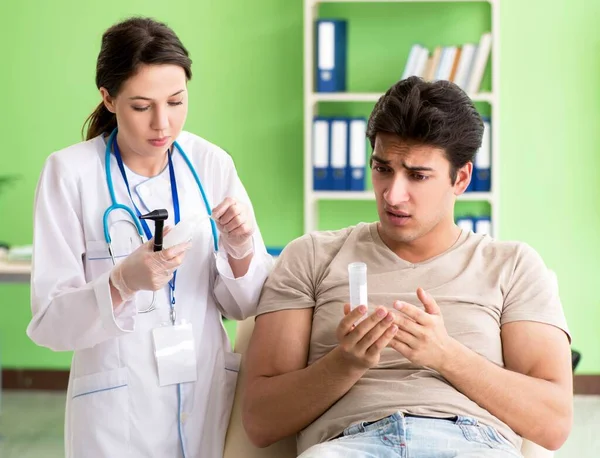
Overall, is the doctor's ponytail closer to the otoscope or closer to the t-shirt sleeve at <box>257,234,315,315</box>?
the otoscope

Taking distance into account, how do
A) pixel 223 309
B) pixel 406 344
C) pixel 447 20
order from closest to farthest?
pixel 406 344 < pixel 223 309 < pixel 447 20

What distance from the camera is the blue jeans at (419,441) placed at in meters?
1.77

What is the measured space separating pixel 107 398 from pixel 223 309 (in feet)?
1.10

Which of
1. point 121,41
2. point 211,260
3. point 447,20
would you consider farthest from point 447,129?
point 447,20

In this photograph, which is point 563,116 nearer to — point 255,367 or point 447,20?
point 447,20

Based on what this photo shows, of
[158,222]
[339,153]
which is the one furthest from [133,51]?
[339,153]

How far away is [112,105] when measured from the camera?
1.90m

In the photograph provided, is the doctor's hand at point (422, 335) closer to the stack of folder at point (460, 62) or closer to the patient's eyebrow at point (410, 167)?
the patient's eyebrow at point (410, 167)

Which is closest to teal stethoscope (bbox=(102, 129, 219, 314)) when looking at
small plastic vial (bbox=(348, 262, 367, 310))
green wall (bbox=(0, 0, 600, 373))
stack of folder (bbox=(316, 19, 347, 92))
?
small plastic vial (bbox=(348, 262, 367, 310))

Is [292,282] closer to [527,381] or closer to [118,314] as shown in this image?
[118,314]

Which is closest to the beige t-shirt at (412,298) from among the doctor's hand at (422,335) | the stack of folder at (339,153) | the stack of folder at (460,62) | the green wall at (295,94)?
the doctor's hand at (422,335)

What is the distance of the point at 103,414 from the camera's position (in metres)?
1.86

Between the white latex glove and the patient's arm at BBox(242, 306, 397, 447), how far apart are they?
1.14 ft

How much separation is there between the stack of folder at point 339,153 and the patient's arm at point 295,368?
80.7 inches
